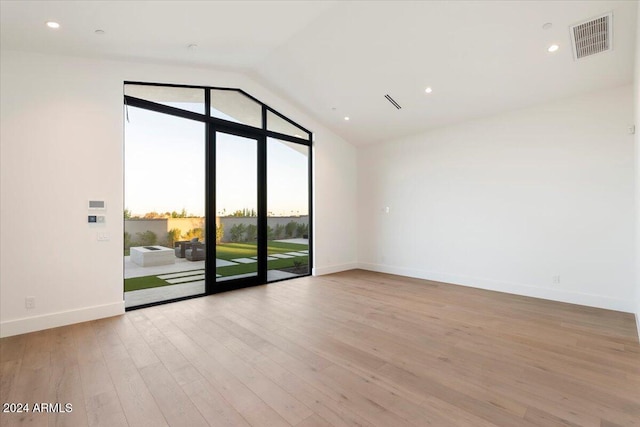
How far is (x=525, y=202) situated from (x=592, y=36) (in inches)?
93.5

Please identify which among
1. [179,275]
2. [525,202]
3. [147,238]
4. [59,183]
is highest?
[59,183]

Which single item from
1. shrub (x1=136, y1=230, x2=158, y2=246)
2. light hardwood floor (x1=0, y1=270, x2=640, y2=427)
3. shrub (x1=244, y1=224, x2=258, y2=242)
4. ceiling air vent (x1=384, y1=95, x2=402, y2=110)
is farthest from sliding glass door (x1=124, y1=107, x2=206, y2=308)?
ceiling air vent (x1=384, y1=95, x2=402, y2=110)

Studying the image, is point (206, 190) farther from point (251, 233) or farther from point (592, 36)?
point (592, 36)

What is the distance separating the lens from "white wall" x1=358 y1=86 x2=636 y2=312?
413 centimetres

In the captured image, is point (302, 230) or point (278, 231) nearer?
point (278, 231)

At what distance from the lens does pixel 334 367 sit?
2.54m

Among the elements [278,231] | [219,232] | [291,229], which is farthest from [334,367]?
[291,229]

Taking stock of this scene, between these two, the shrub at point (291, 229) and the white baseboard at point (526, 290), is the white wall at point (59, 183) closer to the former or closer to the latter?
the shrub at point (291, 229)

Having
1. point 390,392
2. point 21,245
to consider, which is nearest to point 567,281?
point 390,392

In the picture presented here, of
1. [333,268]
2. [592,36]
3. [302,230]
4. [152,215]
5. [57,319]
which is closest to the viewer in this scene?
[592,36]

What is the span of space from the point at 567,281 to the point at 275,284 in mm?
4707

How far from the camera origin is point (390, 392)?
2.18 meters

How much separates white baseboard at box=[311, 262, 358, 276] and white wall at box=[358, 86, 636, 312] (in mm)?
864

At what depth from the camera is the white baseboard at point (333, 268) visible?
21.1ft
